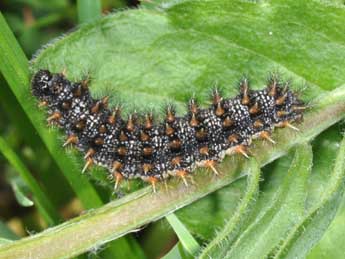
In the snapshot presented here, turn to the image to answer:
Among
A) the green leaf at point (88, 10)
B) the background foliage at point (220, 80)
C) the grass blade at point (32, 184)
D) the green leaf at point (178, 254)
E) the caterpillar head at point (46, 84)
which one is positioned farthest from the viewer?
the green leaf at point (88, 10)

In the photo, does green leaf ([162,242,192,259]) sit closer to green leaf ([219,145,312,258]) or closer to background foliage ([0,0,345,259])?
background foliage ([0,0,345,259])

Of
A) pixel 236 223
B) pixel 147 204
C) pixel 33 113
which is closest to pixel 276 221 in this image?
pixel 236 223

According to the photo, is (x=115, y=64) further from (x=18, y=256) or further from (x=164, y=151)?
(x=18, y=256)

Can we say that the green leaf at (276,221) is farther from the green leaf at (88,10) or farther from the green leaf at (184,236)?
the green leaf at (88,10)

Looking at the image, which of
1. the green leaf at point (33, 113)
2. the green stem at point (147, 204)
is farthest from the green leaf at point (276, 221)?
the green leaf at point (33, 113)

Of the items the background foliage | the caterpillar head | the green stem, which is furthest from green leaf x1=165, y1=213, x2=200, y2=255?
the caterpillar head

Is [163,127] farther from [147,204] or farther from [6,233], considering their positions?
[6,233]

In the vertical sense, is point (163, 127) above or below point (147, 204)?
above
